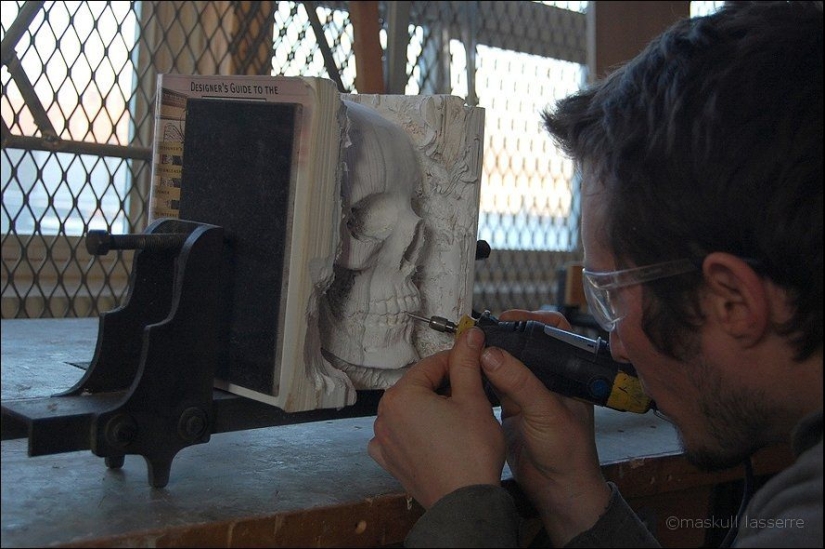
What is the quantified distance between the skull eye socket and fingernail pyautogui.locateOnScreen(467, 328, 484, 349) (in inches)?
7.7

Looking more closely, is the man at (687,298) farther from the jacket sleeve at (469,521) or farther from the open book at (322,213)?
the open book at (322,213)

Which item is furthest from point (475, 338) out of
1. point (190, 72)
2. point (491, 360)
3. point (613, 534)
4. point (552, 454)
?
point (190, 72)

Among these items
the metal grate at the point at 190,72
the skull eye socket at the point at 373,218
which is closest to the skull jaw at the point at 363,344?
the skull eye socket at the point at 373,218

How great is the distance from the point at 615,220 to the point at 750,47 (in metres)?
0.21

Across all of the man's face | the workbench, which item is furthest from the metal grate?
the man's face

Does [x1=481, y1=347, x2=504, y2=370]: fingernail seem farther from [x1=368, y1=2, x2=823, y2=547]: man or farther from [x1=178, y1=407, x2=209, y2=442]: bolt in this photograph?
[x1=178, y1=407, x2=209, y2=442]: bolt

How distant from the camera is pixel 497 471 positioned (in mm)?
894

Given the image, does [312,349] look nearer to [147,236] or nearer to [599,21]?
[147,236]

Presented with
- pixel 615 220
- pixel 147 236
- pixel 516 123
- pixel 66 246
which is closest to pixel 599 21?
pixel 516 123

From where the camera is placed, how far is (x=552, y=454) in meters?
1.02

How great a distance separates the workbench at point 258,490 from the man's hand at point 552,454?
1.7 inches

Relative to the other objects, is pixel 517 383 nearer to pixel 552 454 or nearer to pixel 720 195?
pixel 552 454

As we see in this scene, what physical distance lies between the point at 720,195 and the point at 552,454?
1.26 feet

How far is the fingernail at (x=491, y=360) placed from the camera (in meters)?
0.98
